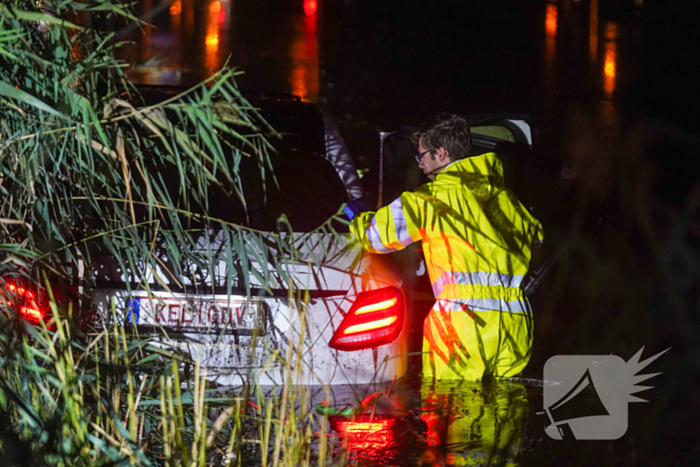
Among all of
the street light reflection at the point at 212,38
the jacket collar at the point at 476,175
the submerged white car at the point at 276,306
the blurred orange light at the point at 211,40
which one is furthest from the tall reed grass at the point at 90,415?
the blurred orange light at the point at 211,40

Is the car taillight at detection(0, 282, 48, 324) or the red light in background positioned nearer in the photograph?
the car taillight at detection(0, 282, 48, 324)

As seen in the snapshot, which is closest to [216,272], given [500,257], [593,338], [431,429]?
[431,429]

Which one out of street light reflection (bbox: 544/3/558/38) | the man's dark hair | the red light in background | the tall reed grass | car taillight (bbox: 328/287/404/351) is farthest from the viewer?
the red light in background

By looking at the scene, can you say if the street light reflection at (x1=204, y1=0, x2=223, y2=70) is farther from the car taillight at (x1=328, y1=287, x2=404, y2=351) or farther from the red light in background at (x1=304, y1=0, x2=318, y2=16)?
the car taillight at (x1=328, y1=287, x2=404, y2=351)

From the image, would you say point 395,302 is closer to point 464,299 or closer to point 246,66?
point 464,299

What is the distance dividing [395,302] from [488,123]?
201 centimetres

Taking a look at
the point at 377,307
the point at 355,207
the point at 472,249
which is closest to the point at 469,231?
the point at 472,249

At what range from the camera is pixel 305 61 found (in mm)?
7840

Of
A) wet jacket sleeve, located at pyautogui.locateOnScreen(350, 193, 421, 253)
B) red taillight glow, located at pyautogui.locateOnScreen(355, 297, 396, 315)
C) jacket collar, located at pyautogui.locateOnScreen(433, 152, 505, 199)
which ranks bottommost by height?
red taillight glow, located at pyautogui.locateOnScreen(355, 297, 396, 315)

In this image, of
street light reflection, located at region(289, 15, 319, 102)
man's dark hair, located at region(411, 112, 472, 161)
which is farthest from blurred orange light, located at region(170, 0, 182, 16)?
man's dark hair, located at region(411, 112, 472, 161)

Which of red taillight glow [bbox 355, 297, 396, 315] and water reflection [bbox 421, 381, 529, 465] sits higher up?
red taillight glow [bbox 355, 297, 396, 315]

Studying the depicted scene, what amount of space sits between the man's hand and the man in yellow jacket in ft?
0.39

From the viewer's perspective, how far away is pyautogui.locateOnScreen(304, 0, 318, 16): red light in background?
793cm

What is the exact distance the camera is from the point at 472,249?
9.53 feet
